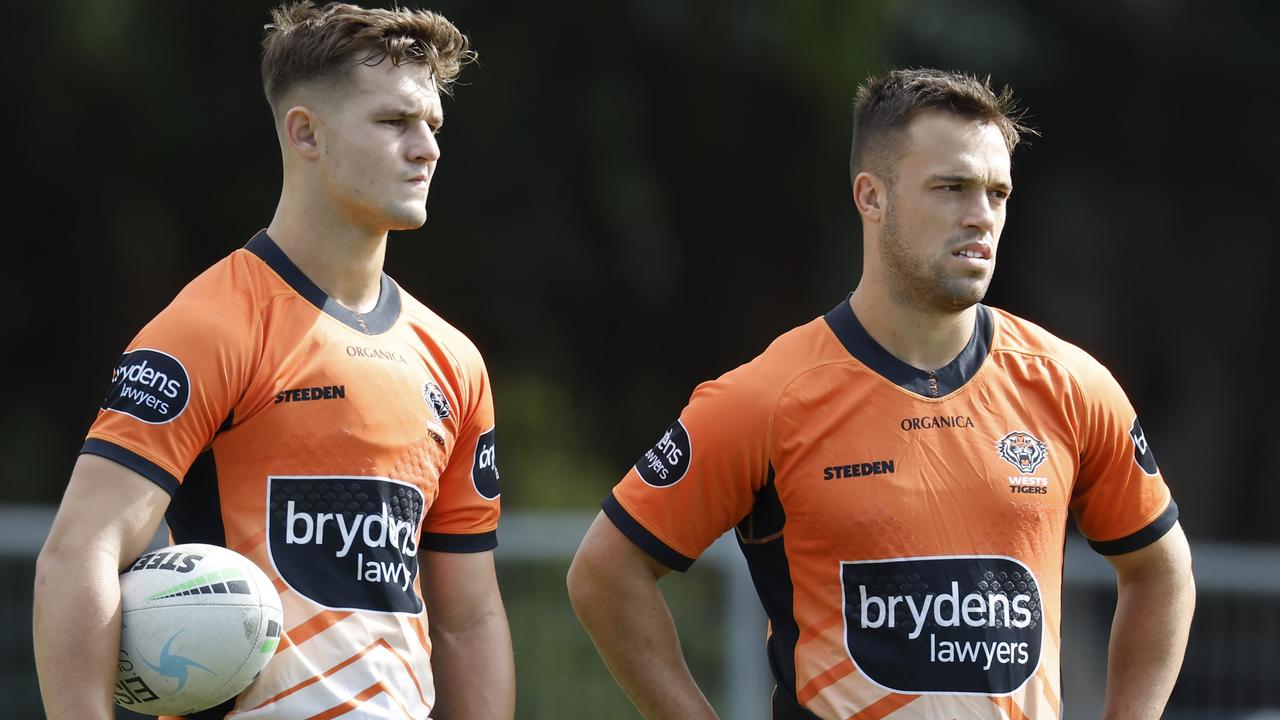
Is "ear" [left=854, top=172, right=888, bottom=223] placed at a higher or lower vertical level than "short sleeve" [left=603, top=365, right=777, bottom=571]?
higher

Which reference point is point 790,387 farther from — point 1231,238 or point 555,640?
point 1231,238

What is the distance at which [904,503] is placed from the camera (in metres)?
4.12

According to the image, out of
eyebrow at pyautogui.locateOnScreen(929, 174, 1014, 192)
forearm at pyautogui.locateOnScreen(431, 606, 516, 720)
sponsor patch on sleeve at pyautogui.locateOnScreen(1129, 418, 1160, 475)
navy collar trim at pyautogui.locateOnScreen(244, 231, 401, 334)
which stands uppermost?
eyebrow at pyautogui.locateOnScreen(929, 174, 1014, 192)

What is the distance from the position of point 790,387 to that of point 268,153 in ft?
23.9

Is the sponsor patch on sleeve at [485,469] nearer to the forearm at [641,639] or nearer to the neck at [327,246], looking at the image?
the forearm at [641,639]

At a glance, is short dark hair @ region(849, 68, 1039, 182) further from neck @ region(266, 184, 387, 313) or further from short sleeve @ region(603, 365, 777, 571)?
neck @ region(266, 184, 387, 313)

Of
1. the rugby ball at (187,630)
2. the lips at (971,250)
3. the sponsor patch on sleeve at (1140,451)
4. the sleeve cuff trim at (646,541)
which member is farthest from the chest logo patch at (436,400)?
the sponsor patch on sleeve at (1140,451)

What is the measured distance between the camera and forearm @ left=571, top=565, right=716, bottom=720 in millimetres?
4355

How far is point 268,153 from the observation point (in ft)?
35.7

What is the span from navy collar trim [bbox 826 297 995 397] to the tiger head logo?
0.61 ft

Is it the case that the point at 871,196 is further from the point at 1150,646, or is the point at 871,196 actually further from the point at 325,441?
the point at 325,441

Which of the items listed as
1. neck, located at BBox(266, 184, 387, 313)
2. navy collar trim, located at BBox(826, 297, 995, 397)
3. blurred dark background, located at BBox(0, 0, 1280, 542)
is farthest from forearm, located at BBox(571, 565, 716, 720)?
blurred dark background, located at BBox(0, 0, 1280, 542)

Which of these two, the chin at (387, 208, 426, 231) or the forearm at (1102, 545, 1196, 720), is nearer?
the chin at (387, 208, 426, 231)

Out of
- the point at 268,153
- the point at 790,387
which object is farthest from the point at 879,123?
the point at 268,153
